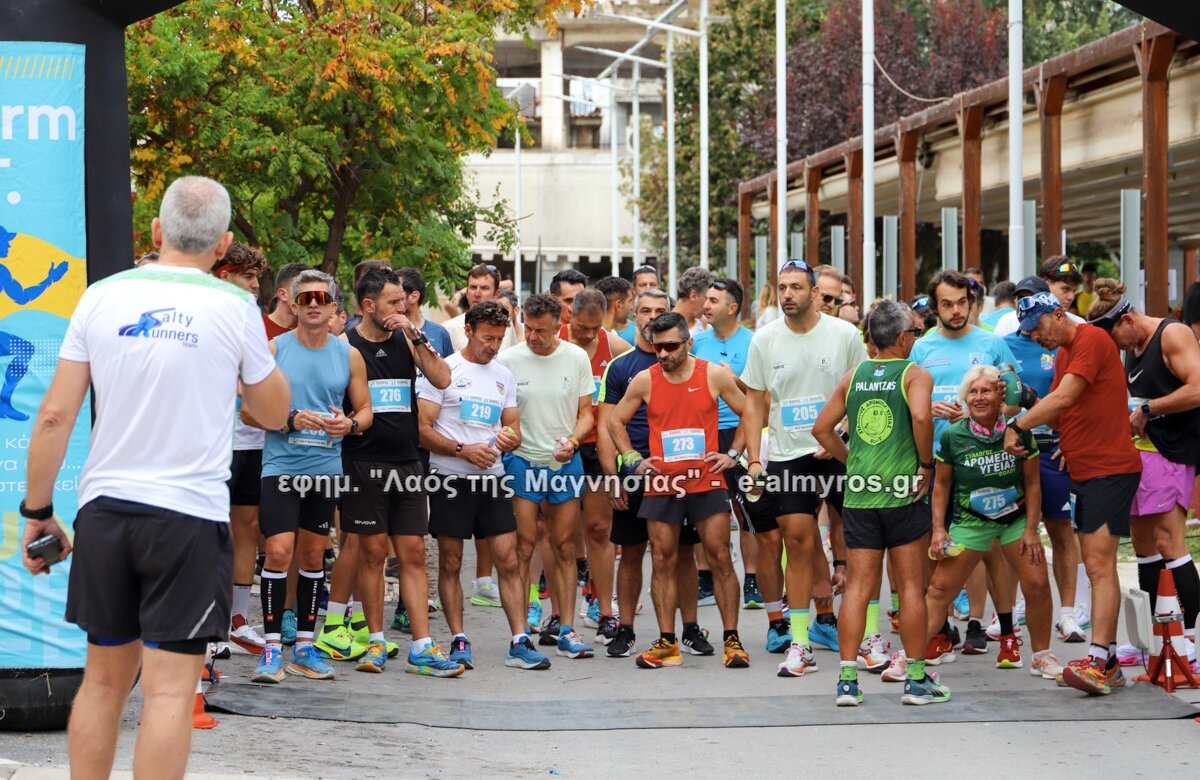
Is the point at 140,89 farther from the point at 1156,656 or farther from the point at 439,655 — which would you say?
the point at 1156,656

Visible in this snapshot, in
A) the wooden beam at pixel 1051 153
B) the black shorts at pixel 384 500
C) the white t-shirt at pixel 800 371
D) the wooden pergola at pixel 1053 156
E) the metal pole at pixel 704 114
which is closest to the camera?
the black shorts at pixel 384 500

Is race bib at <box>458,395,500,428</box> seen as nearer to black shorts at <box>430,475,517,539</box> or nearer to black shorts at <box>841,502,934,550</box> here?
black shorts at <box>430,475,517,539</box>

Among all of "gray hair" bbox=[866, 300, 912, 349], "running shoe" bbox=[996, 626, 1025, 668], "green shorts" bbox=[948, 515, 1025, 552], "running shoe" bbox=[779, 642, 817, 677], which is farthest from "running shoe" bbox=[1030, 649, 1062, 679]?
"gray hair" bbox=[866, 300, 912, 349]

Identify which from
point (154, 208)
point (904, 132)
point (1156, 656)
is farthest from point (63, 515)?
point (904, 132)

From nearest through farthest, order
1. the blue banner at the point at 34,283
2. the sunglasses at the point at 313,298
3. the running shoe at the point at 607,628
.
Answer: the blue banner at the point at 34,283, the sunglasses at the point at 313,298, the running shoe at the point at 607,628

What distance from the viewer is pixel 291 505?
973 cm

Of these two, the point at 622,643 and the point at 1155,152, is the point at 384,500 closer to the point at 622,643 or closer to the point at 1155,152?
the point at 622,643

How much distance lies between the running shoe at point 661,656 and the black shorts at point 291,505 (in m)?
2.06

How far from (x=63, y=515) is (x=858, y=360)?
4749mm

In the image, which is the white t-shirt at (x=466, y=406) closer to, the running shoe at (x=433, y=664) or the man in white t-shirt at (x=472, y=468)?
the man in white t-shirt at (x=472, y=468)

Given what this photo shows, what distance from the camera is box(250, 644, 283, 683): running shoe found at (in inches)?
375

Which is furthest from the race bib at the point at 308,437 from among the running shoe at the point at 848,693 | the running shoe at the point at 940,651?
the running shoe at the point at 940,651

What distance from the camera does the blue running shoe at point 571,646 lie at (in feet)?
36.1

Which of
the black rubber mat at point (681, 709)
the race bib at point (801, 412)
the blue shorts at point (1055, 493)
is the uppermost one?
the race bib at point (801, 412)
